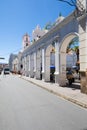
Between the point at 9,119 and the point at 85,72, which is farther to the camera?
the point at 85,72

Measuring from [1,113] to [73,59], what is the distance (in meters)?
51.5

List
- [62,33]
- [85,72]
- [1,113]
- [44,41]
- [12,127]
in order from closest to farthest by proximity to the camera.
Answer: [12,127] < [1,113] < [85,72] < [62,33] < [44,41]

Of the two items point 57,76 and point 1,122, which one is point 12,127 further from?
point 57,76

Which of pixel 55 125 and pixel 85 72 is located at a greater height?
pixel 85 72

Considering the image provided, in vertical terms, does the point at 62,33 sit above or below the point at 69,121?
above

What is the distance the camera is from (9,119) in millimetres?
7586

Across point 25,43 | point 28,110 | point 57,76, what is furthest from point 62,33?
point 25,43

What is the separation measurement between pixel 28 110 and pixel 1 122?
2.14 m

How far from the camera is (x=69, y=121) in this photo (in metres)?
7.25

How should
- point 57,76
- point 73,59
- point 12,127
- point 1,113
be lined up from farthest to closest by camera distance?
point 73,59, point 57,76, point 1,113, point 12,127

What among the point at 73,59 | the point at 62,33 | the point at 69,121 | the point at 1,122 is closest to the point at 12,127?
the point at 1,122

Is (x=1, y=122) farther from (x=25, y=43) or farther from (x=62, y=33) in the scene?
(x=25, y=43)

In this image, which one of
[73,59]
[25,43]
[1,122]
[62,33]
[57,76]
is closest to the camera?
[1,122]

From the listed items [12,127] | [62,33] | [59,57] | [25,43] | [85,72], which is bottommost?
[12,127]
